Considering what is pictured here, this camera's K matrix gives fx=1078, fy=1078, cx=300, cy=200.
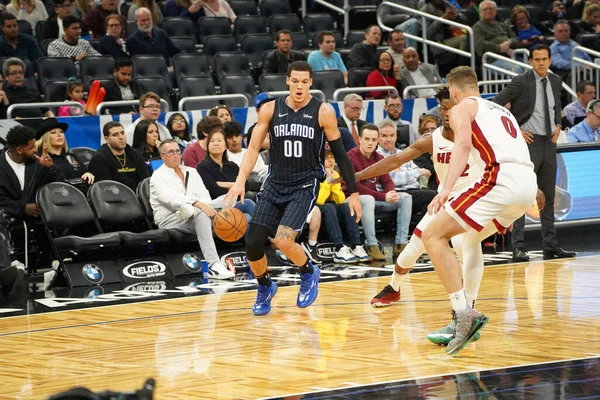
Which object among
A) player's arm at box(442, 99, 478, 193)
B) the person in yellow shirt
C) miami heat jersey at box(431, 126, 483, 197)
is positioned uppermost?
player's arm at box(442, 99, 478, 193)

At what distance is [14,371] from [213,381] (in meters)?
1.36

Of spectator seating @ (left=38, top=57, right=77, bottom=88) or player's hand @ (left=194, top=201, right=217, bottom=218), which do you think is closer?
player's hand @ (left=194, top=201, right=217, bottom=218)

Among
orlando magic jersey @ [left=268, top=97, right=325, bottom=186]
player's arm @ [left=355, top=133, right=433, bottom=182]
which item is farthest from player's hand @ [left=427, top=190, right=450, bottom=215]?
orlando magic jersey @ [left=268, top=97, right=325, bottom=186]

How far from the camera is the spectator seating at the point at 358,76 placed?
50.5 ft

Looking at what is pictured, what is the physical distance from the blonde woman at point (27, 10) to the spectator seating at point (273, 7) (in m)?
3.68

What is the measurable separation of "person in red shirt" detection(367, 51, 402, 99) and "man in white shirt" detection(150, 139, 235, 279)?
4487 millimetres

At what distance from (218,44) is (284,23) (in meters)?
1.56

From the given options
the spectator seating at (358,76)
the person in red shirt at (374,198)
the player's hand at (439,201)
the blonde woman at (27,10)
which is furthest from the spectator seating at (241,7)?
the player's hand at (439,201)

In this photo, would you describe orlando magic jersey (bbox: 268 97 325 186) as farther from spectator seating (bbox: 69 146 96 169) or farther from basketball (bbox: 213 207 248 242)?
spectator seating (bbox: 69 146 96 169)

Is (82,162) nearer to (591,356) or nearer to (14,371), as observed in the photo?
(14,371)

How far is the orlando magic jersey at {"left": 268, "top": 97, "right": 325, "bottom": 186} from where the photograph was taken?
8375mm

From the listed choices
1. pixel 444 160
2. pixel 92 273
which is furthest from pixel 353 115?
pixel 444 160

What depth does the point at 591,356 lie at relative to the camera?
6.36 m

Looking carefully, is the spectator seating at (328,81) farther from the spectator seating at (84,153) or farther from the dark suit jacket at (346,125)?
the spectator seating at (84,153)
